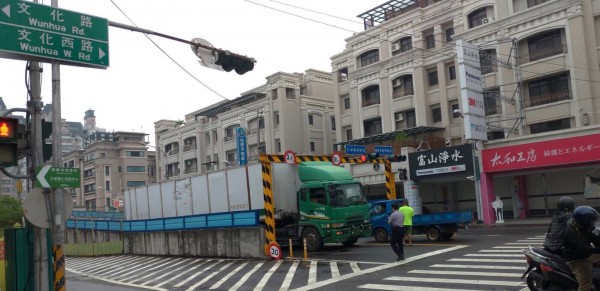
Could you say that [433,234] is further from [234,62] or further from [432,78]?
[432,78]

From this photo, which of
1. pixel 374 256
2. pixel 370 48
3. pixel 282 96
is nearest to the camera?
pixel 374 256

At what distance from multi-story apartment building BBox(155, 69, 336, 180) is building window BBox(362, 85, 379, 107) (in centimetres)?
1016

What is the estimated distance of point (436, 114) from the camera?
3884 centimetres

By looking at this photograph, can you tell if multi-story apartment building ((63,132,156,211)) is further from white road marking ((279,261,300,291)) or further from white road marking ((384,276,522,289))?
white road marking ((384,276,522,289))

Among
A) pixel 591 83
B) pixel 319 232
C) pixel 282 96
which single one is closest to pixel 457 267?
pixel 319 232

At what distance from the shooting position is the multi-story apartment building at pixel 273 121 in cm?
5181

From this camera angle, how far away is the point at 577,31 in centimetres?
3005

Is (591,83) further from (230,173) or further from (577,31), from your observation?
(230,173)

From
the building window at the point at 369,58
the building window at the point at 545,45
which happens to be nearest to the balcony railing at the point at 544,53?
the building window at the point at 545,45

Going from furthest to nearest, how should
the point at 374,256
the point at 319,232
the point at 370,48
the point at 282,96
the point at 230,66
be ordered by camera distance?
1. the point at 282,96
2. the point at 370,48
3. the point at 319,232
4. the point at 374,256
5. the point at 230,66

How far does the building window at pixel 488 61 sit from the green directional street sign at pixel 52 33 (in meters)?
27.9

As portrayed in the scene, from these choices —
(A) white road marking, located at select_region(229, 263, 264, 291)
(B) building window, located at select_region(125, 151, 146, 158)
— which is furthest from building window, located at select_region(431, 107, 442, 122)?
(B) building window, located at select_region(125, 151, 146, 158)

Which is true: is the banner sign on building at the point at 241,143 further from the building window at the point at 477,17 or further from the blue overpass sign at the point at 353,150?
the building window at the point at 477,17

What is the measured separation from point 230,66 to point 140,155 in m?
85.4
